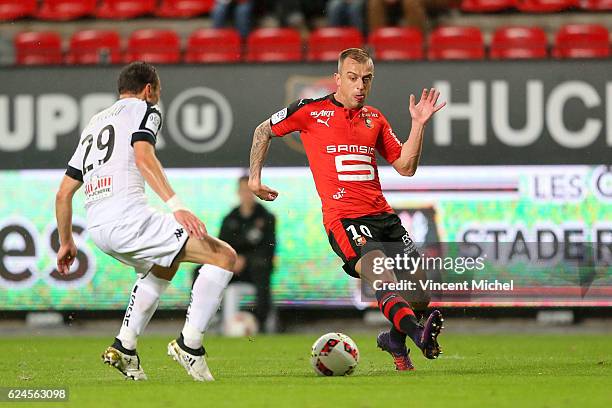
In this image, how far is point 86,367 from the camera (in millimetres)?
9305

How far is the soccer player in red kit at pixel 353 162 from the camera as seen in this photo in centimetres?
834

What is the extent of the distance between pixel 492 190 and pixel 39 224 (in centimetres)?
490

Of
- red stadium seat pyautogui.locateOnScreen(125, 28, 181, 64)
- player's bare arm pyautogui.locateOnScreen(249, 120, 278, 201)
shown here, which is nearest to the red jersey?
player's bare arm pyautogui.locateOnScreen(249, 120, 278, 201)

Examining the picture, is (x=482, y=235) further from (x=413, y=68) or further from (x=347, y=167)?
(x=347, y=167)

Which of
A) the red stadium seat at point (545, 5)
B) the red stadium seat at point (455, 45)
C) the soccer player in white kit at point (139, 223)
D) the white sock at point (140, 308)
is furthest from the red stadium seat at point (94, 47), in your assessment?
the white sock at point (140, 308)

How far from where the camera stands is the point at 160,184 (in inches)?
287

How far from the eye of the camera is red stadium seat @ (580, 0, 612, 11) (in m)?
14.6

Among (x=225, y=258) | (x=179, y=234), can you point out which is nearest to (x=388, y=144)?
(x=225, y=258)

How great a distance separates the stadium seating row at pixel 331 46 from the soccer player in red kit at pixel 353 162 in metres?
4.82

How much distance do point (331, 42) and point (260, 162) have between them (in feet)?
17.9

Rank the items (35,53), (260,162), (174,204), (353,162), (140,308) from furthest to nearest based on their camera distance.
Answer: (35,53) → (260,162) → (353,162) → (140,308) → (174,204)

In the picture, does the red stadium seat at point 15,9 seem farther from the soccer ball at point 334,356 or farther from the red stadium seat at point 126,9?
the soccer ball at point 334,356

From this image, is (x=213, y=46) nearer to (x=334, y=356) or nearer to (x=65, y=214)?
(x=65, y=214)

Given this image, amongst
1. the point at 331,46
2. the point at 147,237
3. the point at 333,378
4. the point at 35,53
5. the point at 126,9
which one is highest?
the point at 126,9
